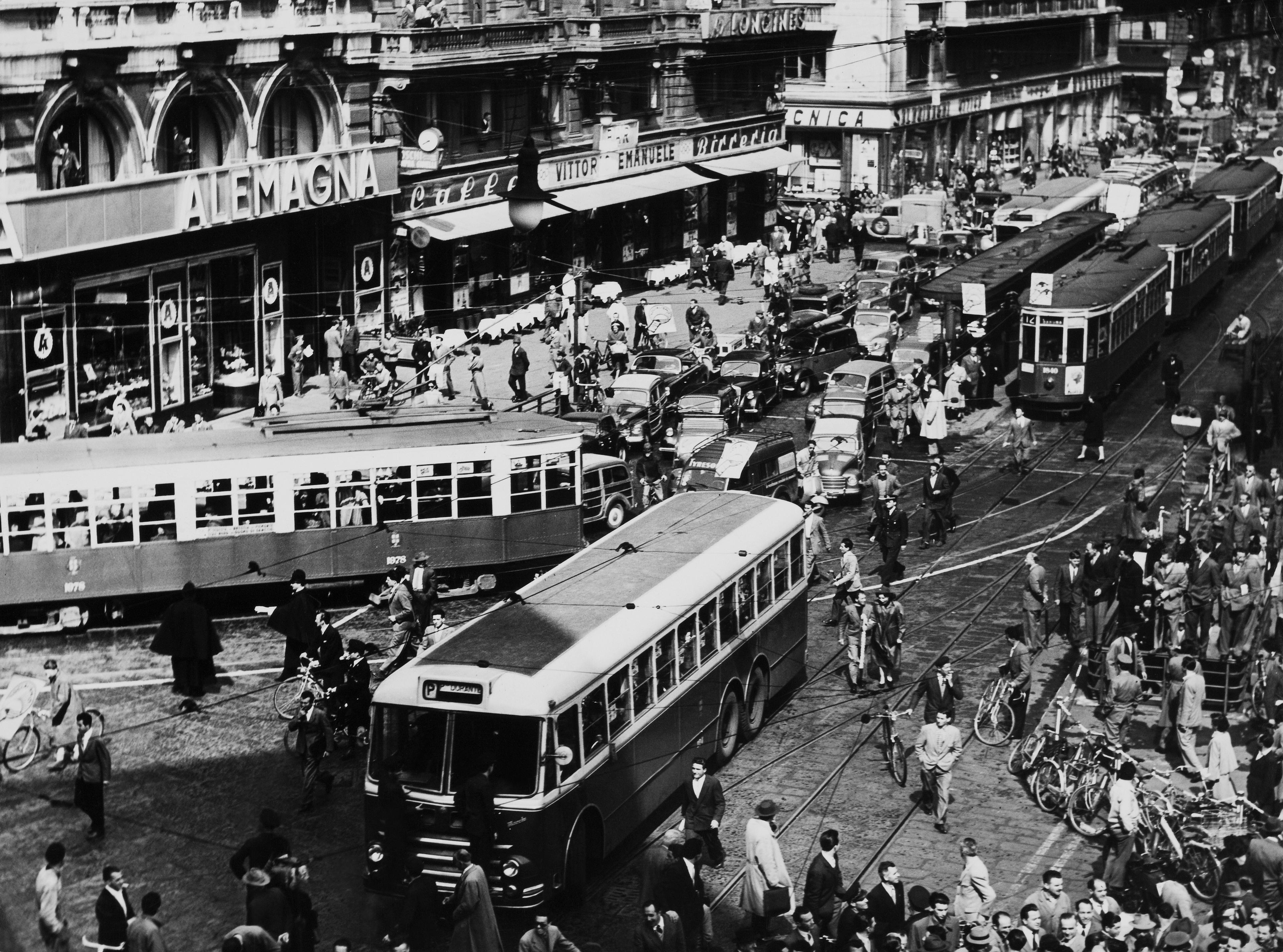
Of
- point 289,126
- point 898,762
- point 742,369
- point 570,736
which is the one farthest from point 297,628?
point 289,126

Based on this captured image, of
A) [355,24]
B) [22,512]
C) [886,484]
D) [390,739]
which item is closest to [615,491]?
[886,484]

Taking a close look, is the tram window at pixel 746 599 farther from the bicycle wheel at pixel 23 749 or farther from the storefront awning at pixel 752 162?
the storefront awning at pixel 752 162

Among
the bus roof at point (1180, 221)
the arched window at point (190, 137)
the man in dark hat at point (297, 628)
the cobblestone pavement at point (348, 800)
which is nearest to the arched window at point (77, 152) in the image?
the arched window at point (190, 137)

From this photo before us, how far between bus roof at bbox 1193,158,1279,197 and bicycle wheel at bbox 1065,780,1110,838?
52478 mm

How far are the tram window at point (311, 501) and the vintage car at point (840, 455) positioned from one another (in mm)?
11539

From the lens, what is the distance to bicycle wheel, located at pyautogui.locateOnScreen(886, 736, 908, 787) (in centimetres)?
2556

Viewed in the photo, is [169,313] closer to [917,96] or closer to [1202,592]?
[1202,592]

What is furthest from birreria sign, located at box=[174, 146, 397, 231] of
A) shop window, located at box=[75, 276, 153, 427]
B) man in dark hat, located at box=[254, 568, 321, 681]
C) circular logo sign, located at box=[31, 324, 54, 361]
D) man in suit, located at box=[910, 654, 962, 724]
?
man in suit, located at box=[910, 654, 962, 724]

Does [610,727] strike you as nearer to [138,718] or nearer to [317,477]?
[138,718]

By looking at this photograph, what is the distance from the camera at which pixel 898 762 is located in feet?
84.0

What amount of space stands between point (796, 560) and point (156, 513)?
34.6 feet

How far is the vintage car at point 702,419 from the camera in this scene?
42.8 m

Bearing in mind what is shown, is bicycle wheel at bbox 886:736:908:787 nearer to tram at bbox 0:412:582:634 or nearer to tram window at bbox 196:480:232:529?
tram at bbox 0:412:582:634

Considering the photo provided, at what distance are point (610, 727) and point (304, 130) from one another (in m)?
31.1
